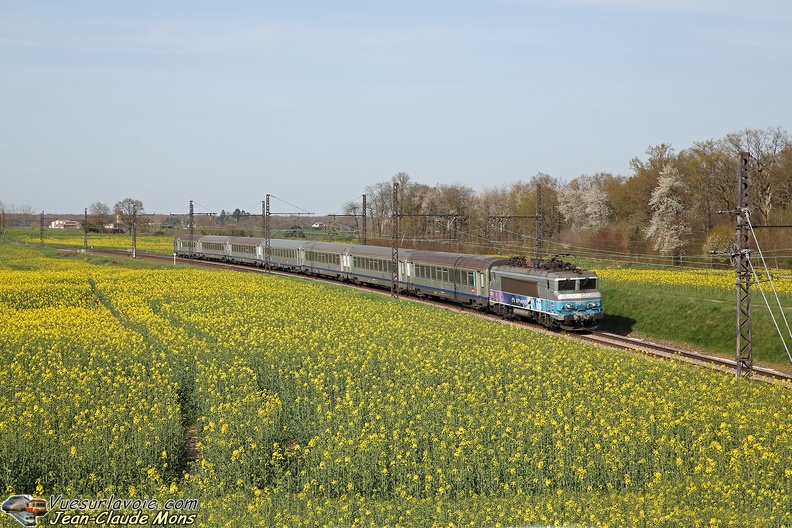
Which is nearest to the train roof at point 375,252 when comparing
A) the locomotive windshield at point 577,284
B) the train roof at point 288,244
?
the train roof at point 288,244

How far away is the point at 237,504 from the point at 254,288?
36808 mm

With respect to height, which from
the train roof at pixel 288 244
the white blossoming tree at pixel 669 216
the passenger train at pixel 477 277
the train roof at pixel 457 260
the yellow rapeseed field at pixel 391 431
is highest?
the white blossoming tree at pixel 669 216

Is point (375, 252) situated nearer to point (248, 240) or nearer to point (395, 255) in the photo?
point (395, 255)

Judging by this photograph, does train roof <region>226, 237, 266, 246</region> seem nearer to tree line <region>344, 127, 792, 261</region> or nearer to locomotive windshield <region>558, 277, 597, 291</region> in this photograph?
tree line <region>344, 127, 792, 261</region>

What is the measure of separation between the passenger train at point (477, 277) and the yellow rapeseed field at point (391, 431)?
675 centimetres

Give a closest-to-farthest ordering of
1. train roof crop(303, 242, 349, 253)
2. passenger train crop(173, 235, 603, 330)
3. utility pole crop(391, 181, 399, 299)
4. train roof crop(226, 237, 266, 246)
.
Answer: passenger train crop(173, 235, 603, 330) → utility pole crop(391, 181, 399, 299) → train roof crop(303, 242, 349, 253) → train roof crop(226, 237, 266, 246)

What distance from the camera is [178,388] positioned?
23.2m

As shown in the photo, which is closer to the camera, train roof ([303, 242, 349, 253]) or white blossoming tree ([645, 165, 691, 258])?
train roof ([303, 242, 349, 253])

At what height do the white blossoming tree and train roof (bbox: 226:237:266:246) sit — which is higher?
the white blossoming tree

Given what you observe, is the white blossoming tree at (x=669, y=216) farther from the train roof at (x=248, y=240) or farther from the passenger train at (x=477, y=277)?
the train roof at (x=248, y=240)

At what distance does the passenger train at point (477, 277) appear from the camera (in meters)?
36.3

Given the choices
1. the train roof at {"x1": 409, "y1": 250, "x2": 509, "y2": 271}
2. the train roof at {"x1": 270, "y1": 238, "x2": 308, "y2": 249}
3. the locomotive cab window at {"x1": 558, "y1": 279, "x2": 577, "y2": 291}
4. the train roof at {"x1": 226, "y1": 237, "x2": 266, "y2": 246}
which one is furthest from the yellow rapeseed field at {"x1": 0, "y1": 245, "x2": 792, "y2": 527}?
the train roof at {"x1": 226, "y1": 237, "x2": 266, "y2": 246}

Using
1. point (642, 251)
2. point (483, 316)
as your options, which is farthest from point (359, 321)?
point (642, 251)

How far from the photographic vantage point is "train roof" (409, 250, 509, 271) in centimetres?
4317
